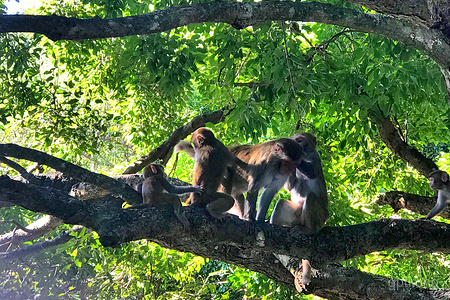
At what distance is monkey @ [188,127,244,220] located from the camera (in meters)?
4.57

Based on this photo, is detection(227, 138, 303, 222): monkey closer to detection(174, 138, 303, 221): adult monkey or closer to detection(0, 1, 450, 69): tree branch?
detection(174, 138, 303, 221): adult monkey

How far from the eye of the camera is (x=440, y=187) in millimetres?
6504

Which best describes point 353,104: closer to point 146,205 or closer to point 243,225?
point 243,225

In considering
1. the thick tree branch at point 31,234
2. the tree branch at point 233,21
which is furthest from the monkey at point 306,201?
the thick tree branch at point 31,234

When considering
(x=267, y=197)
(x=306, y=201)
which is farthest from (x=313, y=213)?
(x=267, y=197)

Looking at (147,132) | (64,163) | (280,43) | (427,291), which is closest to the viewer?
(64,163)

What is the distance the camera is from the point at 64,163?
3.94 metres

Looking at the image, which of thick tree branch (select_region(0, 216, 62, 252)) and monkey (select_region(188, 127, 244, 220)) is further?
thick tree branch (select_region(0, 216, 62, 252))

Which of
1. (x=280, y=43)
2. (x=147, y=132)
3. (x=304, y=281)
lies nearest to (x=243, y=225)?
(x=304, y=281)

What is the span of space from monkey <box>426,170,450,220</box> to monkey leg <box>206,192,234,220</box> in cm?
340

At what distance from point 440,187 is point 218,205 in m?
3.63

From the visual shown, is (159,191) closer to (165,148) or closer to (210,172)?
(210,172)

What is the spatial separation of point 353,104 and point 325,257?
6.87ft

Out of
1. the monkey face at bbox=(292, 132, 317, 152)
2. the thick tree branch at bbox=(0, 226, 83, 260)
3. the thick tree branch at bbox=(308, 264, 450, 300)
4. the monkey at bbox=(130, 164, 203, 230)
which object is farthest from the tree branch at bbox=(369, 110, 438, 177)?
the thick tree branch at bbox=(0, 226, 83, 260)
